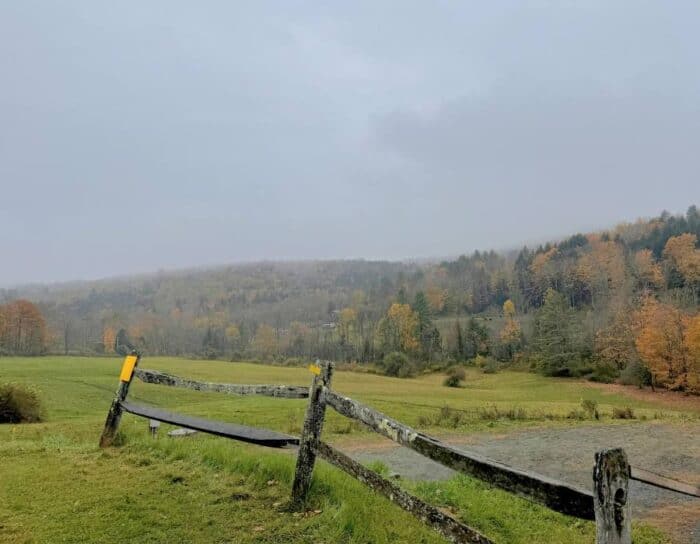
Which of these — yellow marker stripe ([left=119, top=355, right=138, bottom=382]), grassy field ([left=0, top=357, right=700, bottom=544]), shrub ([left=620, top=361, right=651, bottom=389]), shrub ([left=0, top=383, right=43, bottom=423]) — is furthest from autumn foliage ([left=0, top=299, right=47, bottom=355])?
grassy field ([left=0, top=357, right=700, bottom=544])

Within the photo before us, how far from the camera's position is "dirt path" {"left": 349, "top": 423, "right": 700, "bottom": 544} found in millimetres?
7984

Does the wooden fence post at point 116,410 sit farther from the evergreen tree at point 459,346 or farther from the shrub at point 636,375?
the evergreen tree at point 459,346

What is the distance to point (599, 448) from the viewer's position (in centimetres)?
1330

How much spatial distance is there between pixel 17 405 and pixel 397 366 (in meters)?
65.1

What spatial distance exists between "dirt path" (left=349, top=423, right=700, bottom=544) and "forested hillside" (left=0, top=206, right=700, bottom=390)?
44.1m

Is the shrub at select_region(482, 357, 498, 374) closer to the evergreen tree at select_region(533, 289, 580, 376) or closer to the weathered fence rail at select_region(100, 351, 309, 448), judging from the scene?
the evergreen tree at select_region(533, 289, 580, 376)

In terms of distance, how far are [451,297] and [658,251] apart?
5938 cm

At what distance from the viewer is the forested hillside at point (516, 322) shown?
222 ft

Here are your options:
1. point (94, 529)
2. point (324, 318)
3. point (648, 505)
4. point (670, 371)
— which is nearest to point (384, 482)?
point (94, 529)

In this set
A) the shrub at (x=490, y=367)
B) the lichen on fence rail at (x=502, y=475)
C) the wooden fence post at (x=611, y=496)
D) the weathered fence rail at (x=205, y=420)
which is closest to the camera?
the wooden fence post at (x=611, y=496)

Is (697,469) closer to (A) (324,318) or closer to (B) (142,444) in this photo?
(B) (142,444)

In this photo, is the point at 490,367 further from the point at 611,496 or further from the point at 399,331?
the point at 611,496

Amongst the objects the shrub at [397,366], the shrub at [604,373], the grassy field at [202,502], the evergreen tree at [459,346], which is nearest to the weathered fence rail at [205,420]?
the grassy field at [202,502]

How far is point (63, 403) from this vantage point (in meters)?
28.5
